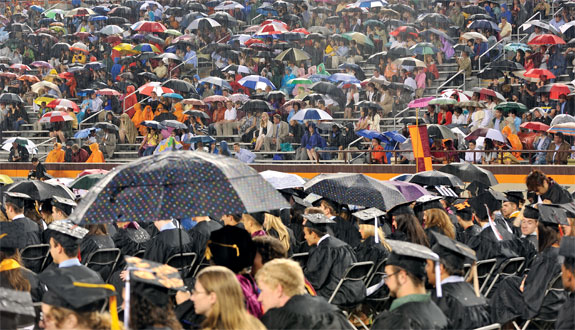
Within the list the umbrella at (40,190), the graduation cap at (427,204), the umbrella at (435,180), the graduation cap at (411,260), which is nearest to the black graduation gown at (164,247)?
the graduation cap at (427,204)

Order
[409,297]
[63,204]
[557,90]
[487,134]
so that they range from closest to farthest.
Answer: [409,297]
[63,204]
[487,134]
[557,90]

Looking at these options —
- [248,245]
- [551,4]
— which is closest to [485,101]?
[551,4]

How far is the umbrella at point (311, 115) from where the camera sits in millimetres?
22109

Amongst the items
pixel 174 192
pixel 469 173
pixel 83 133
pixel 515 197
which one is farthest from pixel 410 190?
pixel 83 133

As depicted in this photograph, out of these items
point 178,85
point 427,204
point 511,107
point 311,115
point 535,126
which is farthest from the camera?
point 178,85

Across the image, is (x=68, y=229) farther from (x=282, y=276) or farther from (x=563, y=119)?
(x=563, y=119)

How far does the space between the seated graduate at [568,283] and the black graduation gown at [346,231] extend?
3455mm

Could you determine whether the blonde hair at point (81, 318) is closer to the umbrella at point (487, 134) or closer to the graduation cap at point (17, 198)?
the graduation cap at point (17, 198)

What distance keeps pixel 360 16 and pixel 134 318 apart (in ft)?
83.0

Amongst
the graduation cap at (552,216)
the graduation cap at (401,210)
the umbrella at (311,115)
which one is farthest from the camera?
the umbrella at (311,115)

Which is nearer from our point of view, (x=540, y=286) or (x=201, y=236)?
(x=540, y=286)

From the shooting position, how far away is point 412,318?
19.5ft

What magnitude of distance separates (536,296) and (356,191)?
3067mm

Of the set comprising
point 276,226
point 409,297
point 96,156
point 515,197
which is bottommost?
point 96,156
